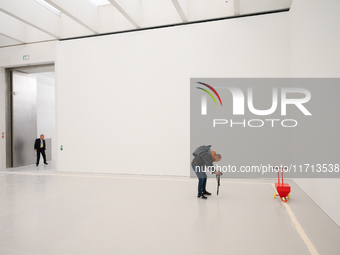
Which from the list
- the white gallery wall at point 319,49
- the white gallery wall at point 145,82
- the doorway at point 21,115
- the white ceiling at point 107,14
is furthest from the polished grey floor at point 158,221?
the white ceiling at point 107,14

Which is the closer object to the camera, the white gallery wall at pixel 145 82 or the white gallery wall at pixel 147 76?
the white gallery wall at pixel 147 76

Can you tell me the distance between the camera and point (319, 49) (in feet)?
16.3

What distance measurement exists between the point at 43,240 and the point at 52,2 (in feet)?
22.3

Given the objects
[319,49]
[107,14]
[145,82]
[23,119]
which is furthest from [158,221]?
[23,119]

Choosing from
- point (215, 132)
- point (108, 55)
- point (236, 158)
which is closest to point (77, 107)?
point (108, 55)

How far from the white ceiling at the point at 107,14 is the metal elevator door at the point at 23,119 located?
7.17 ft

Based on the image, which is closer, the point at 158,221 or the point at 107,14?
the point at 158,221

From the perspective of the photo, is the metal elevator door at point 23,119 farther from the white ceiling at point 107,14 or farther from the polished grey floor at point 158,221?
the polished grey floor at point 158,221

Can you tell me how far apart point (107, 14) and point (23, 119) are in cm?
654

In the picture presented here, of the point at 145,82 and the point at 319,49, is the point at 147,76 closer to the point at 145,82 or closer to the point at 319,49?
the point at 145,82

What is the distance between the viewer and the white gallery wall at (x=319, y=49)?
4223mm

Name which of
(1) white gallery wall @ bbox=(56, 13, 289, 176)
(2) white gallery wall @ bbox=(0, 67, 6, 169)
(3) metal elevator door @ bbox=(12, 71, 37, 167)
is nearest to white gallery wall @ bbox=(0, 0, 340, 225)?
(1) white gallery wall @ bbox=(56, 13, 289, 176)

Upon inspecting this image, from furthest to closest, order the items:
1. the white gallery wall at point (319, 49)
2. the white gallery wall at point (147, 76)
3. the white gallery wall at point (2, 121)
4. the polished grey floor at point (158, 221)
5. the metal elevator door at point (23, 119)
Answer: the metal elevator door at point (23, 119), the white gallery wall at point (2, 121), the white gallery wall at point (147, 76), the white gallery wall at point (319, 49), the polished grey floor at point (158, 221)

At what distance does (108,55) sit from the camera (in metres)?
9.61
